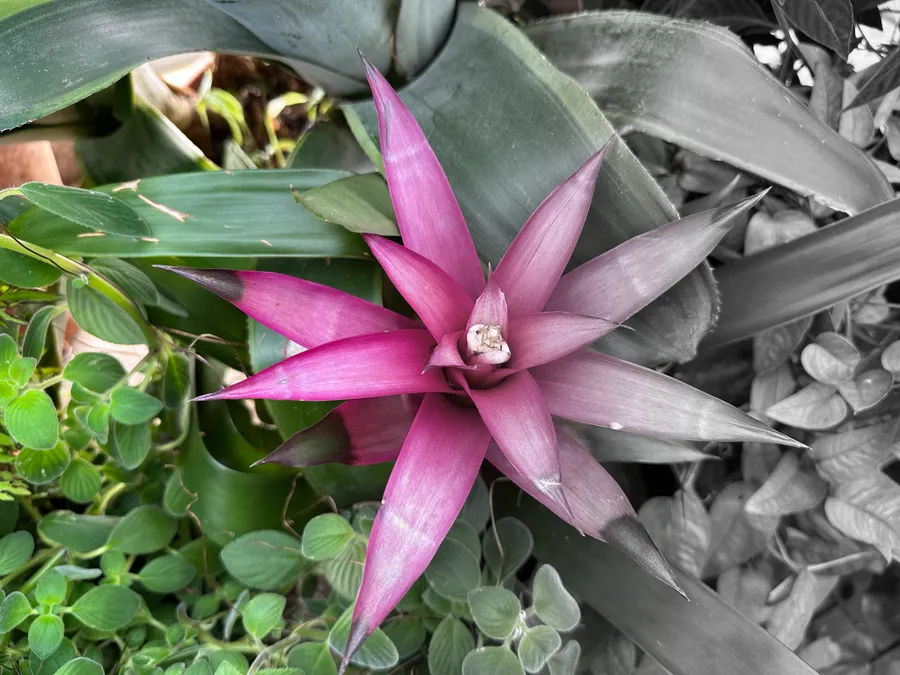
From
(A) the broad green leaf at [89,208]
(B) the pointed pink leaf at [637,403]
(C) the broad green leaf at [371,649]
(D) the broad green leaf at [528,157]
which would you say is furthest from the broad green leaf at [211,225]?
(C) the broad green leaf at [371,649]

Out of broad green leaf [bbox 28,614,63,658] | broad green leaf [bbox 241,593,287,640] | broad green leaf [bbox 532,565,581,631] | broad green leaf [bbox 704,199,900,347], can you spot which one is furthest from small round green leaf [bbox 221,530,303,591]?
broad green leaf [bbox 704,199,900,347]

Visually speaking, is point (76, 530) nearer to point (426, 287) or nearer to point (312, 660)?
point (312, 660)

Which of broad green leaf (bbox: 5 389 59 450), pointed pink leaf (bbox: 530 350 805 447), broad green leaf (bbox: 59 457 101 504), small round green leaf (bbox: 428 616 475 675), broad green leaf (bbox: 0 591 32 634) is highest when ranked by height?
pointed pink leaf (bbox: 530 350 805 447)

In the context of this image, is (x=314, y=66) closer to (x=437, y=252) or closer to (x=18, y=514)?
(x=437, y=252)

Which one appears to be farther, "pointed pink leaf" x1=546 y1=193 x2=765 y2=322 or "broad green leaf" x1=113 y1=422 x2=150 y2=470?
"broad green leaf" x1=113 y1=422 x2=150 y2=470

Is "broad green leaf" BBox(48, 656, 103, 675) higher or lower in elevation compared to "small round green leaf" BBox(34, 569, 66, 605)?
lower

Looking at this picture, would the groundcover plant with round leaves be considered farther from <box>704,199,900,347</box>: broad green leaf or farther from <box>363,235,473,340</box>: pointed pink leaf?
<box>704,199,900,347</box>: broad green leaf
